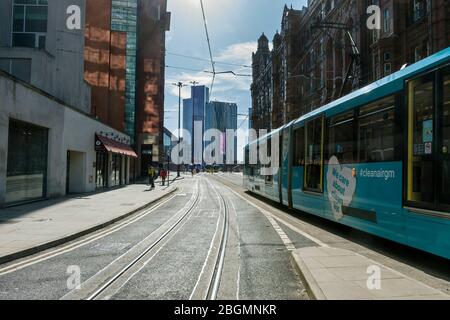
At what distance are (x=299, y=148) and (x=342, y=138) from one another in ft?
12.9

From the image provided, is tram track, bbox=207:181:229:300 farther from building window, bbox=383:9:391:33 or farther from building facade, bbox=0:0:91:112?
building window, bbox=383:9:391:33

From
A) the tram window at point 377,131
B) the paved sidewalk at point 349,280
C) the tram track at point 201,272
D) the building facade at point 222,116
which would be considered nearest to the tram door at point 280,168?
the tram track at point 201,272

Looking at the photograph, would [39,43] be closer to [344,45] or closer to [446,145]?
[344,45]

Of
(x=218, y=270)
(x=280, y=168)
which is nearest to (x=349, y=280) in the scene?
(x=218, y=270)

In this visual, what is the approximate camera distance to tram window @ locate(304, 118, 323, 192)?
1221cm

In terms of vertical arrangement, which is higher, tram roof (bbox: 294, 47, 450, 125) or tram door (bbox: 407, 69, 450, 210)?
tram roof (bbox: 294, 47, 450, 125)

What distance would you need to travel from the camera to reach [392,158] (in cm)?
804

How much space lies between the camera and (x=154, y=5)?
62.7 metres

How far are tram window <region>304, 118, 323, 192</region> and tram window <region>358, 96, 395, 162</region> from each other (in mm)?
2616

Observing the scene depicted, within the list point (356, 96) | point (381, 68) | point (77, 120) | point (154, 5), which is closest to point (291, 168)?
point (356, 96)

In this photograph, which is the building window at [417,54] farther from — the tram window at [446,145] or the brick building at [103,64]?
the brick building at [103,64]

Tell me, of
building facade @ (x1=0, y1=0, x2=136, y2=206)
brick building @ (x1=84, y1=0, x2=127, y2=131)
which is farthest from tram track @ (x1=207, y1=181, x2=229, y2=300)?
brick building @ (x1=84, y1=0, x2=127, y2=131)

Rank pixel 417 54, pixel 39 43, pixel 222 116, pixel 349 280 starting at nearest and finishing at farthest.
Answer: pixel 349 280, pixel 417 54, pixel 39 43, pixel 222 116
